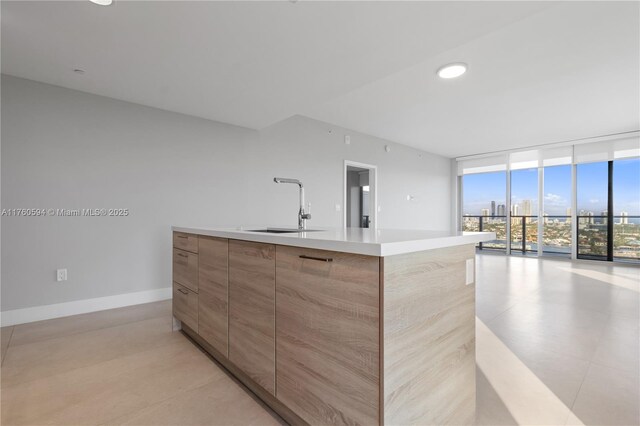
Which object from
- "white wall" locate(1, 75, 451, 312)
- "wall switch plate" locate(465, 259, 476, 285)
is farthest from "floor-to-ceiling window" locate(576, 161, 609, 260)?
"wall switch plate" locate(465, 259, 476, 285)

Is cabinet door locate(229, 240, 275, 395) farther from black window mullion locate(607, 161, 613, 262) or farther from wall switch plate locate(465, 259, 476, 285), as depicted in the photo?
black window mullion locate(607, 161, 613, 262)

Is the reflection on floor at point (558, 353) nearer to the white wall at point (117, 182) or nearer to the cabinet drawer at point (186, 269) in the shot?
the cabinet drawer at point (186, 269)

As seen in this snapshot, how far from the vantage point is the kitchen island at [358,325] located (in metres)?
0.99

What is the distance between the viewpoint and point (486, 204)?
820cm

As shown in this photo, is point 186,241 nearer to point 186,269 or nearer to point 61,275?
point 186,269

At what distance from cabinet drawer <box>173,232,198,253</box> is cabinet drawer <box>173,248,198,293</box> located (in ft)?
0.11

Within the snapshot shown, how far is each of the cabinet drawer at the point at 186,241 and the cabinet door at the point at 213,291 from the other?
0.32 ft

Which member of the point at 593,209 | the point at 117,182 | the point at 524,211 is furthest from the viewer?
the point at 524,211

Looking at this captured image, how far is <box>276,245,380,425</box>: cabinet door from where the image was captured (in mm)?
990

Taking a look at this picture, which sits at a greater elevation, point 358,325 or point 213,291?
point 358,325

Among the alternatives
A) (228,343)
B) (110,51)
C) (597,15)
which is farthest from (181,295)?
(597,15)

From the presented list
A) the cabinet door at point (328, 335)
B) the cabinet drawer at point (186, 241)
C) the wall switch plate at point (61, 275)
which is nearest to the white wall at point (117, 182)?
the wall switch plate at point (61, 275)

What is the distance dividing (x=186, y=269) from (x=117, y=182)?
6.00ft

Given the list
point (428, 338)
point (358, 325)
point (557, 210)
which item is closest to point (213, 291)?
point (358, 325)
